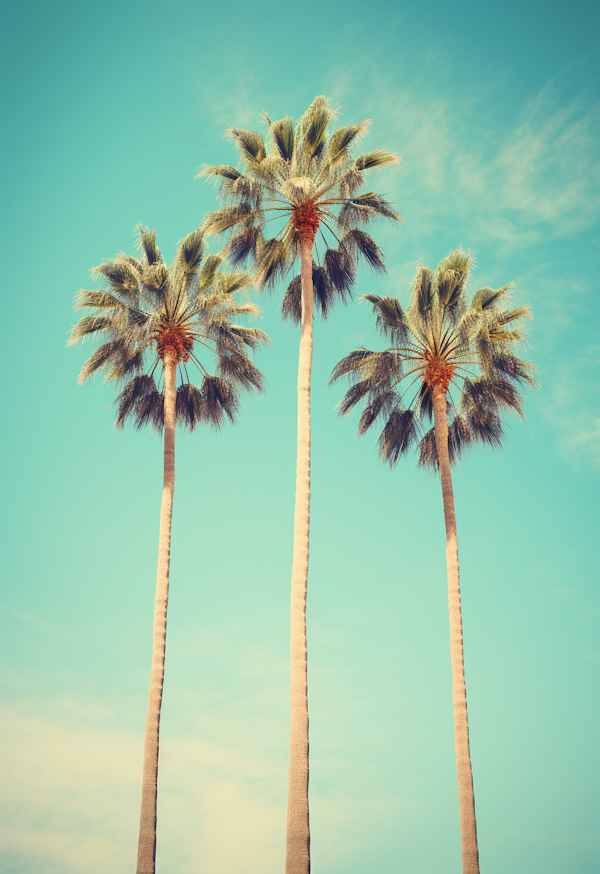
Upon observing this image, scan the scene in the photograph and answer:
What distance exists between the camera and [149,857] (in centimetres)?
1739

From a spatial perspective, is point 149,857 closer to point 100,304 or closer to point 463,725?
point 463,725

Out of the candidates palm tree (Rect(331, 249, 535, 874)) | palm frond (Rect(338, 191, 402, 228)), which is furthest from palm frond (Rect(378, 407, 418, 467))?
palm frond (Rect(338, 191, 402, 228))

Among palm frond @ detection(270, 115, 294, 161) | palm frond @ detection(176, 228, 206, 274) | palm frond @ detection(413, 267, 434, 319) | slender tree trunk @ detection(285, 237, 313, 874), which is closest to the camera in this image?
slender tree trunk @ detection(285, 237, 313, 874)

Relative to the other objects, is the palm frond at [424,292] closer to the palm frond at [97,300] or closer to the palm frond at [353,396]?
the palm frond at [353,396]

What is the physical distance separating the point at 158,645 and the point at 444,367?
11573mm

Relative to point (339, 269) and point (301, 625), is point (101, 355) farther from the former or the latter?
point (301, 625)

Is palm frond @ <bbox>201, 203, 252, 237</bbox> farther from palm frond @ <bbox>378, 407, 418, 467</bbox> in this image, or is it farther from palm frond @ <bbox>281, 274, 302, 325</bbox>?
Answer: palm frond @ <bbox>378, 407, 418, 467</bbox>

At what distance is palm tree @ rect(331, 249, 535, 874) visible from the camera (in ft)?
76.8

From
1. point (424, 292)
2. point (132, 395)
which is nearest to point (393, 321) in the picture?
point (424, 292)

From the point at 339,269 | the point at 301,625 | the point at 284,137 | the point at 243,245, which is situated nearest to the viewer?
the point at 301,625

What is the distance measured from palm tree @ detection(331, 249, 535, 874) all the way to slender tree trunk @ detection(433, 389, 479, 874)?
0.14ft

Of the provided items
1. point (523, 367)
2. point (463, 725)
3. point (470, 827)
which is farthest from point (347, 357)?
point (470, 827)

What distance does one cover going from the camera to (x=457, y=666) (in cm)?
2041

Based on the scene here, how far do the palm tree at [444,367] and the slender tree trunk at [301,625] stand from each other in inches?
169
